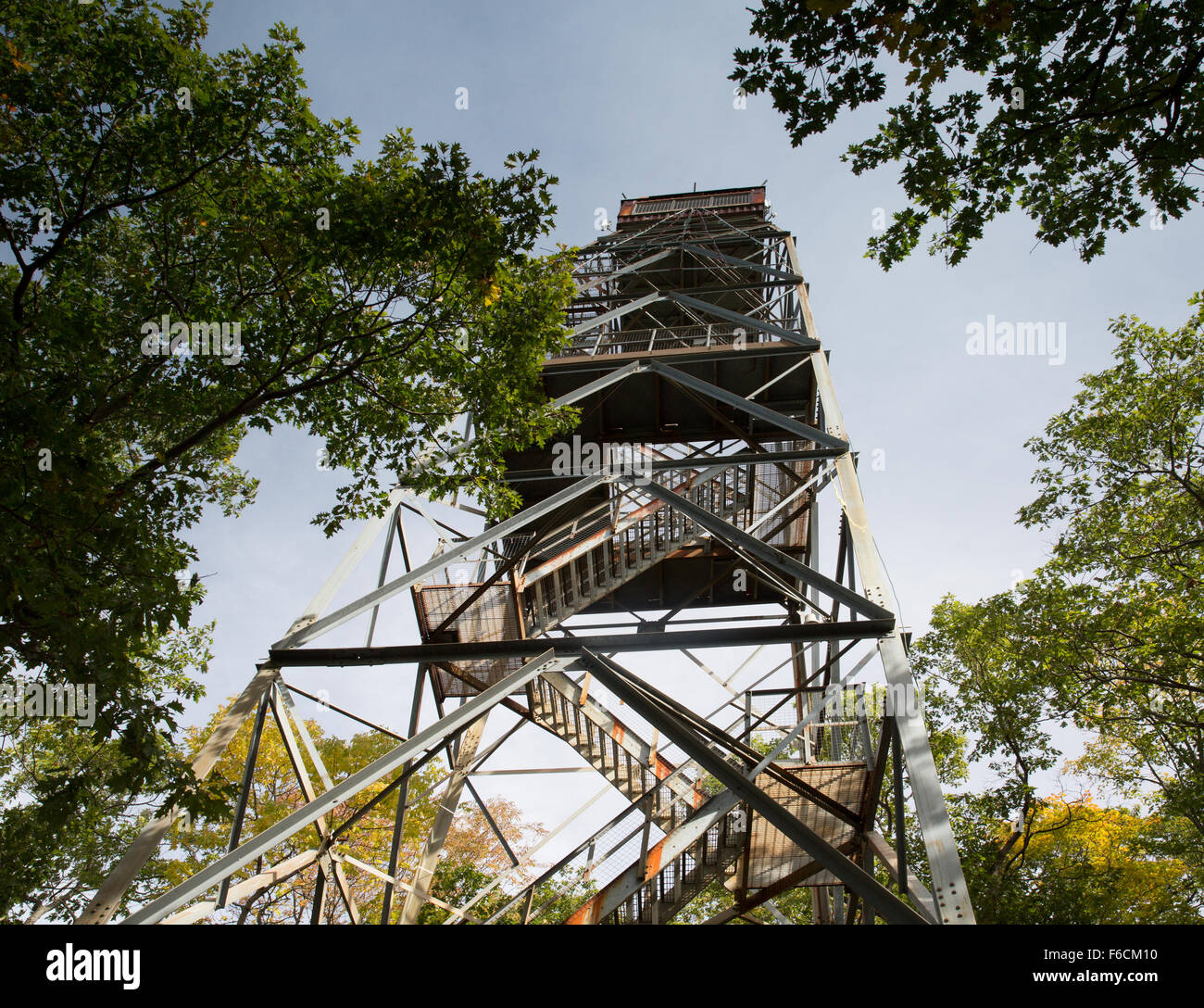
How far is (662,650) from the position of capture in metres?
7.02

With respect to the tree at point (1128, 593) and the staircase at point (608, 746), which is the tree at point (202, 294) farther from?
the tree at point (1128, 593)

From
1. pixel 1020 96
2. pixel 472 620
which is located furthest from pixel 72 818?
pixel 1020 96

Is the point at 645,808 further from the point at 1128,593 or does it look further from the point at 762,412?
the point at 1128,593

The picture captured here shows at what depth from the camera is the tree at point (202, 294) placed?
5.73 meters

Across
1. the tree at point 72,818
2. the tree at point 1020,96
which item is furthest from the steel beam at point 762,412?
the tree at point 72,818

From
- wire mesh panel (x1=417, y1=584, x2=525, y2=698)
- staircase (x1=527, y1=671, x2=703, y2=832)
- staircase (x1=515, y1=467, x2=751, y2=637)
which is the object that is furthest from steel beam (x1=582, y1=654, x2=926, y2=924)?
staircase (x1=515, y1=467, x2=751, y2=637)

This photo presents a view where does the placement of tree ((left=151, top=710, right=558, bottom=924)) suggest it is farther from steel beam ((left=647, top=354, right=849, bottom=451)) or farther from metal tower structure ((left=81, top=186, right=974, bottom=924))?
steel beam ((left=647, top=354, right=849, bottom=451))

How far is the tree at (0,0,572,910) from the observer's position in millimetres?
5727

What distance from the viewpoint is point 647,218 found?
21984mm

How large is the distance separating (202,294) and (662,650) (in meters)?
5.87

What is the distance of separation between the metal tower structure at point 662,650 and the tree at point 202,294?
1339mm

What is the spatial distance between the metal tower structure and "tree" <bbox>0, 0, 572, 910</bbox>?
52.7 inches
